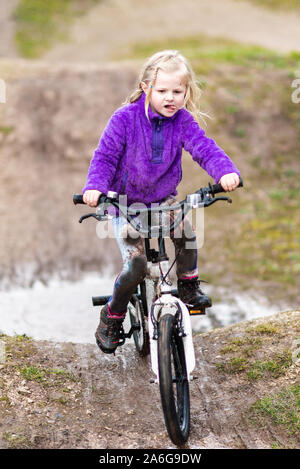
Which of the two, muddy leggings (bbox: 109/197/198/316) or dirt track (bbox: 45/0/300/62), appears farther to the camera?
dirt track (bbox: 45/0/300/62)

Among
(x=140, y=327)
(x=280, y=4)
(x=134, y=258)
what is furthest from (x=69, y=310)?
(x=280, y=4)

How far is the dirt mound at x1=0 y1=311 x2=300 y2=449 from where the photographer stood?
12.0 feet

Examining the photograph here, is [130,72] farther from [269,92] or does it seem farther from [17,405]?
[17,405]

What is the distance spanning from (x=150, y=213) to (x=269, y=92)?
1105cm

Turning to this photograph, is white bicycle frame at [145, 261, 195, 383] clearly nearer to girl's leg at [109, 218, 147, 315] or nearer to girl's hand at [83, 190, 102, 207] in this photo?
girl's leg at [109, 218, 147, 315]

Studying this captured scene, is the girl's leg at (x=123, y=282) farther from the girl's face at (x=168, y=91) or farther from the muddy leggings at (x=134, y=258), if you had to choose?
the girl's face at (x=168, y=91)

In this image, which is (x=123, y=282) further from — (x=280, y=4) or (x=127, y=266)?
(x=280, y=4)

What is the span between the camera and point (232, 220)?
10656 millimetres

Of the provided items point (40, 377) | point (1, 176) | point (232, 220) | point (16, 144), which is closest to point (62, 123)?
point (16, 144)

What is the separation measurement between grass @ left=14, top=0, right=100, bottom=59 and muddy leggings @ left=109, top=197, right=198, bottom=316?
750 inches

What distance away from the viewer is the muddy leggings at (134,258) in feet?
12.5

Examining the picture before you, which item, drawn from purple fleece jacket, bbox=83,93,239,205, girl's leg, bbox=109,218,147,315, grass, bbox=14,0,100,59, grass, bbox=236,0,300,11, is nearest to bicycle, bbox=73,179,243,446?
girl's leg, bbox=109,218,147,315

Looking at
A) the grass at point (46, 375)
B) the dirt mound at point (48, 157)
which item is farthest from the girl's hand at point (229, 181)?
the dirt mound at point (48, 157)

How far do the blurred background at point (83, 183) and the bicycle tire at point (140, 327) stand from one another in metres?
1.71
